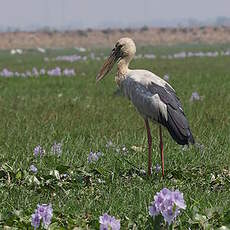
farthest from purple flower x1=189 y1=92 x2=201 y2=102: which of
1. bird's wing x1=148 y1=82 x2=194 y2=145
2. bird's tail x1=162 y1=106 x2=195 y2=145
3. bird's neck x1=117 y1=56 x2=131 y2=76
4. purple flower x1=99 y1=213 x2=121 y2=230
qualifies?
purple flower x1=99 y1=213 x2=121 y2=230

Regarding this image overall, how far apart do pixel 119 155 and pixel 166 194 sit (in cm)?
312

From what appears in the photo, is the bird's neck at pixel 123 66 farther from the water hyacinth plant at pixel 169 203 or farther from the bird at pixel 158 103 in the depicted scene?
the water hyacinth plant at pixel 169 203

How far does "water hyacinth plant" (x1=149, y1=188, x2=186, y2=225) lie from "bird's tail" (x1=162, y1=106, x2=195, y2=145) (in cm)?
256

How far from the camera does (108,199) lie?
17.5ft

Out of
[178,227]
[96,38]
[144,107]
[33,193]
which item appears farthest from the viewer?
[96,38]

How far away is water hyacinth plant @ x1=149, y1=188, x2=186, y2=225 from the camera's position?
398 centimetres

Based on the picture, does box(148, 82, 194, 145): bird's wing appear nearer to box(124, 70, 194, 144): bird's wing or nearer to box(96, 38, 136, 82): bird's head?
box(124, 70, 194, 144): bird's wing

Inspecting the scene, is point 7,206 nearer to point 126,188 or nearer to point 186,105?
point 126,188

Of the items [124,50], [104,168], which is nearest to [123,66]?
[124,50]

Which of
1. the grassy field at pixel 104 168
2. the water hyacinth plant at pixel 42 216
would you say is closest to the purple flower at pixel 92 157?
the grassy field at pixel 104 168

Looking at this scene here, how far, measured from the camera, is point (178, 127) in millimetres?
6680

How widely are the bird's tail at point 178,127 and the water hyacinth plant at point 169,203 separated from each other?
8.40 feet

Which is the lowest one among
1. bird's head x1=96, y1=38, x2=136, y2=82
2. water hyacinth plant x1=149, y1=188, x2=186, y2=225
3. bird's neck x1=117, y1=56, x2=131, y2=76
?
water hyacinth plant x1=149, y1=188, x2=186, y2=225

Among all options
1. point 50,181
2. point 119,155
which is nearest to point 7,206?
point 50,181
